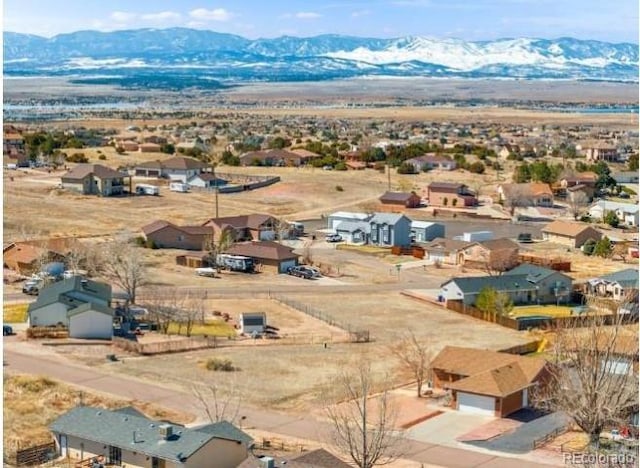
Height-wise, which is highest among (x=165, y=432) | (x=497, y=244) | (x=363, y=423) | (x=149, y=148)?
(x=363, y=423)

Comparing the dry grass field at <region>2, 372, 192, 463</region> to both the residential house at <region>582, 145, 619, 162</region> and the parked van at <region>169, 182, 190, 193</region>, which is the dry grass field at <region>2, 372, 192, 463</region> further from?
the residential house at <region>582, 145, 619, 162</region>

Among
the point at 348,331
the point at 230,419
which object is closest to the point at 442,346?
the point at 348,331

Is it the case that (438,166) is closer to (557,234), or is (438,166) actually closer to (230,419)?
(557,234)

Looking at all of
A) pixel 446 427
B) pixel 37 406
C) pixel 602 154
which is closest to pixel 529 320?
pixel 446 427

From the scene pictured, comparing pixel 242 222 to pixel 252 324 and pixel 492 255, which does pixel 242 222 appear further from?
pixel 252 324

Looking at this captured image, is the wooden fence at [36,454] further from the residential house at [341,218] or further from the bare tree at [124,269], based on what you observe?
the residential house at [341,218]

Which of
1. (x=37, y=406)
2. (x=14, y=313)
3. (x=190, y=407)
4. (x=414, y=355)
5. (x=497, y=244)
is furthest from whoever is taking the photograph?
(x=497, y=244)
